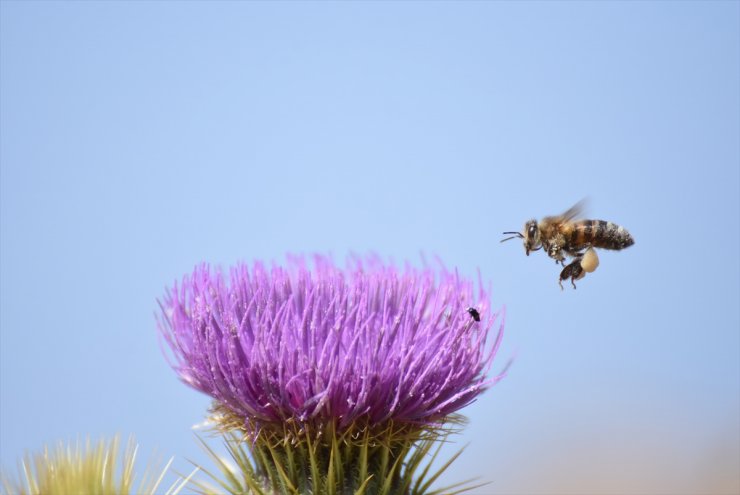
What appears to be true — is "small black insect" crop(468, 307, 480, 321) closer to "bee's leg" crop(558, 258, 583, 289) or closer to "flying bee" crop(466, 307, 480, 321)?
"flying bee" crop(466, 307, 480, 321)

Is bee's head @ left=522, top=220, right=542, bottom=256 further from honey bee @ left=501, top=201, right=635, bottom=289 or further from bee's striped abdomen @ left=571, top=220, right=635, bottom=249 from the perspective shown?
bee's striped abdomen @ left=571, top=220, right=635, bottom=249

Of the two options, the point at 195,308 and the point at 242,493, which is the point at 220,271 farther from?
the point at 242,493

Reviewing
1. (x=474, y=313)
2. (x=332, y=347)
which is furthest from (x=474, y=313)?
(x=332, y=347)

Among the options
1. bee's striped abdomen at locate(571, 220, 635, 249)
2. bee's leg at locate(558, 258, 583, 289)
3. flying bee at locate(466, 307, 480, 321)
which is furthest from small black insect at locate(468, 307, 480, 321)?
bee's striped abdomen at locate(571, 220, 635, 249)

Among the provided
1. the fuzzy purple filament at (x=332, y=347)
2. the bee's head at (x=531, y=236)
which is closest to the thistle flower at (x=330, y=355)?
the fuzzy purple filament at (x=332, y=347)

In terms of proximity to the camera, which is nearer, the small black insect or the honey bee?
the small black insect

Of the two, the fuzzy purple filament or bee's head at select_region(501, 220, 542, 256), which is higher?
bee's head at select_region(501, 220, 542, 256)

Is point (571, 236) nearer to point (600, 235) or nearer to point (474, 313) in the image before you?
point (600, 235)

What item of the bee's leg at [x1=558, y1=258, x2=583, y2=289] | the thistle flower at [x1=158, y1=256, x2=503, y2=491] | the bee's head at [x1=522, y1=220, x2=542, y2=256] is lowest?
the thistle flower at [x1=158, y1=256, x2=503, y2=491]
